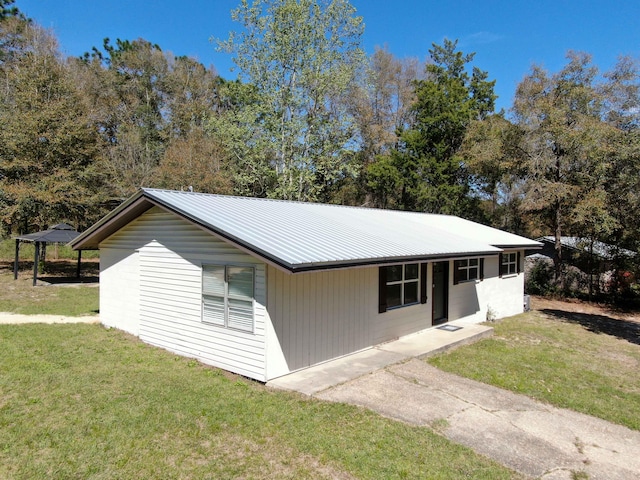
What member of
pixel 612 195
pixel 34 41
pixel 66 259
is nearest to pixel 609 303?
pixel 612 195

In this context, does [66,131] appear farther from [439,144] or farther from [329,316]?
[439,144]

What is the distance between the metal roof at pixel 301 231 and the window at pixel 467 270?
0.66m

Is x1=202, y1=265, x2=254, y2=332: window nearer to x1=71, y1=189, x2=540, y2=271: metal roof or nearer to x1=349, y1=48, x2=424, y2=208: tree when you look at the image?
x1=71, y1=189, x2=540, y2=271: metal roof

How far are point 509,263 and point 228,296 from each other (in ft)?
38.4

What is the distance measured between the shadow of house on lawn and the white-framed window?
22.2 feet

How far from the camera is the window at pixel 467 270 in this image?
12.1 meters

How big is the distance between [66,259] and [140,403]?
26722 millimetres

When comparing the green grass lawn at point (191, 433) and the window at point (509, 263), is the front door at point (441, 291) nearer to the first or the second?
the window at point (509, 263)

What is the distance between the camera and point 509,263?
1520 cm

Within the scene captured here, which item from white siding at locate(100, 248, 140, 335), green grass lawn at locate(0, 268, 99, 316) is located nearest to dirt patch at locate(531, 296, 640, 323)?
white siding at locate(100, 248, 140, 335)

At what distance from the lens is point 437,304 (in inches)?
458

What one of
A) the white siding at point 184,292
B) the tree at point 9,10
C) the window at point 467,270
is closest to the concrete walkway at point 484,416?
the white siding at point 184,292

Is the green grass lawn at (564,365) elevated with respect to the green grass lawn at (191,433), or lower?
lower

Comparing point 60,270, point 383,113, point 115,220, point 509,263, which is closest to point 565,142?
point 509,263
